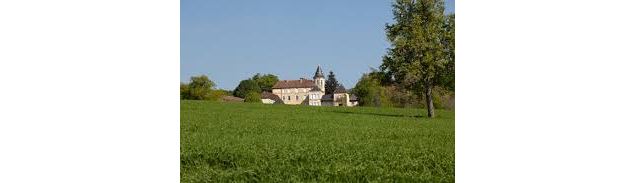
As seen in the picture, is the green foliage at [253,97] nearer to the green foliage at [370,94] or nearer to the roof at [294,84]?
the roof at [294,84]

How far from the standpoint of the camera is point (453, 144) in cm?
500

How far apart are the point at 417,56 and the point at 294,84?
2.77 feet

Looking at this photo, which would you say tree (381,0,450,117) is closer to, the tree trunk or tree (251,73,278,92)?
the tree trunk

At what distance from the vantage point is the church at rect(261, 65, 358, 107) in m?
5.28

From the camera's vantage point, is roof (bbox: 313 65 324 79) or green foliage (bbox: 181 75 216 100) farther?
green foliage (bbox: 181 75 216 100)

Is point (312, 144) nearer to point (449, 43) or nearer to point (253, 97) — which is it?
point (253, 97)

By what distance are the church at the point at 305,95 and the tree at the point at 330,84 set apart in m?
0.02

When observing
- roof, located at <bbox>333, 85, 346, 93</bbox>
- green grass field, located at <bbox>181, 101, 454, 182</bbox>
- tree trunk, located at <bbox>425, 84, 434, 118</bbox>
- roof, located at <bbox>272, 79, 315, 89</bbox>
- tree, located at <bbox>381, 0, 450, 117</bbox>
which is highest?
tree, located at <bbox>381, 0, 450, 117</bbox>

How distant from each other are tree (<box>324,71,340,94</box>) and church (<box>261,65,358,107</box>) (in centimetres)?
2

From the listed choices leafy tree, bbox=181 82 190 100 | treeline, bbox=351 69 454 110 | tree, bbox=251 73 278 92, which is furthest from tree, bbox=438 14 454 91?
leafy tree, bbox=181 82 190 100

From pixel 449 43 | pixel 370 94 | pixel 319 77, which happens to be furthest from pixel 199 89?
pixel 449 43
